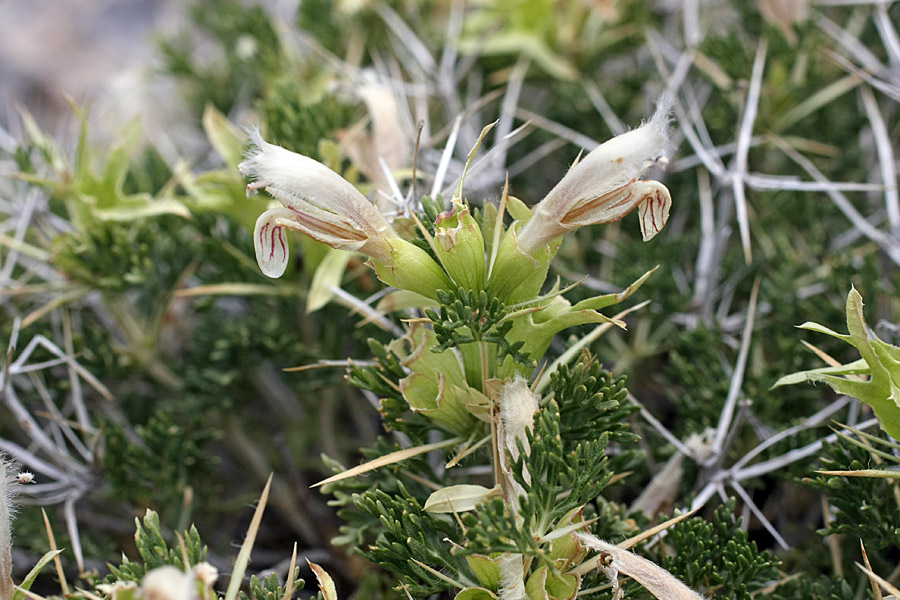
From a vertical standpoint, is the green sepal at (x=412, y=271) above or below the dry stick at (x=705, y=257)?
above

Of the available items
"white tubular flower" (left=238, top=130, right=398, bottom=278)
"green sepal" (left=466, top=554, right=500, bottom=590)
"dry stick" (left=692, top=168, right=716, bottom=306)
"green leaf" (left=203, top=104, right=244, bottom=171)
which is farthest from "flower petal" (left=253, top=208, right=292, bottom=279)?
"dry stick" (left=692, top=168, right=716, bottom=306)

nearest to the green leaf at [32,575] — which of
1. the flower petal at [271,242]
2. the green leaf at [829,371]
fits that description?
the flower petal at [271,242]

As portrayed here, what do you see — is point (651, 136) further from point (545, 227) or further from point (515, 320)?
point (515, 320)

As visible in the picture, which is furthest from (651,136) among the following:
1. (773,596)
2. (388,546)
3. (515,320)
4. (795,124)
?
(795,124)

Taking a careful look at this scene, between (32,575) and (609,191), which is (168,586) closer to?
(32,575)

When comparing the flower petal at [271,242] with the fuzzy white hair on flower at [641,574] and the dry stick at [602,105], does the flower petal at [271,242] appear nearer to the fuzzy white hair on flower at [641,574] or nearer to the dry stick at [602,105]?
the fuzzy white hair on flower at [641,574]
